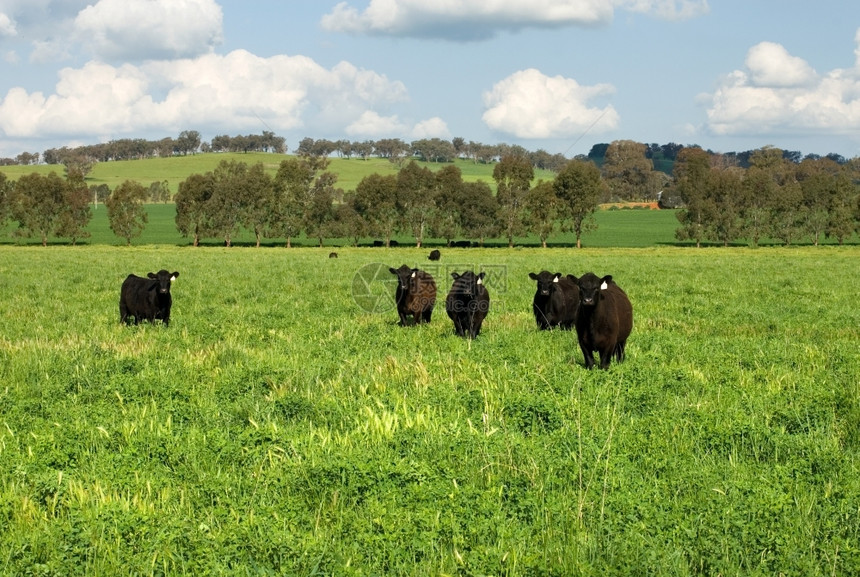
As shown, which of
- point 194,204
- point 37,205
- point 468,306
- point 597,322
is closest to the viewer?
point 597,322

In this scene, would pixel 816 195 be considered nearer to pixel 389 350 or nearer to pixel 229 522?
pixel 389 350

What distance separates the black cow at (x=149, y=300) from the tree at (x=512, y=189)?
2845 inches

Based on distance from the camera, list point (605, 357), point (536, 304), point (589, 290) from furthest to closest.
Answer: point (536, 304) < point (589, 290) < point (605, 357)

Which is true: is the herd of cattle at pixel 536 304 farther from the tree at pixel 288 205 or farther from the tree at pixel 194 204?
the tree at pixel 194 204

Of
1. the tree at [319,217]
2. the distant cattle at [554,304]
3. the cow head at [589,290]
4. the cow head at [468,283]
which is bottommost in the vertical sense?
the distant cattle at [554,304]

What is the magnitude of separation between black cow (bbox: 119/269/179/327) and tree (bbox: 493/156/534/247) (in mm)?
72262

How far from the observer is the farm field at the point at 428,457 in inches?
175

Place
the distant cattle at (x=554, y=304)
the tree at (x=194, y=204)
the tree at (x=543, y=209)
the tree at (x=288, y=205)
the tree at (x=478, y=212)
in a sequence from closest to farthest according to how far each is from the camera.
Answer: the distant cattle at (x=554, y=304) < the tree at (x=543, y=209) < the tree at (x=478, y=212) < the tree at (x=194, y=204) < the tree at (x=288, y=205)

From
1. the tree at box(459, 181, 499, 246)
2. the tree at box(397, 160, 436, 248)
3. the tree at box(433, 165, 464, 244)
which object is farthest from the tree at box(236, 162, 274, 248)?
the tree at box(459, 181, 499, 246)

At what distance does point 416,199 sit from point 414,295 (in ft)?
248

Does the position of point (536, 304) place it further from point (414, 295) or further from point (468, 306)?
point (414, 295)

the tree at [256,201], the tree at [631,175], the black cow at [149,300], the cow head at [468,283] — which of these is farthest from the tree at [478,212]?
the tree at [631,175]

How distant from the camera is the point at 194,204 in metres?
90.3

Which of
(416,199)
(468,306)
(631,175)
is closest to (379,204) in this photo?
(416,199)
